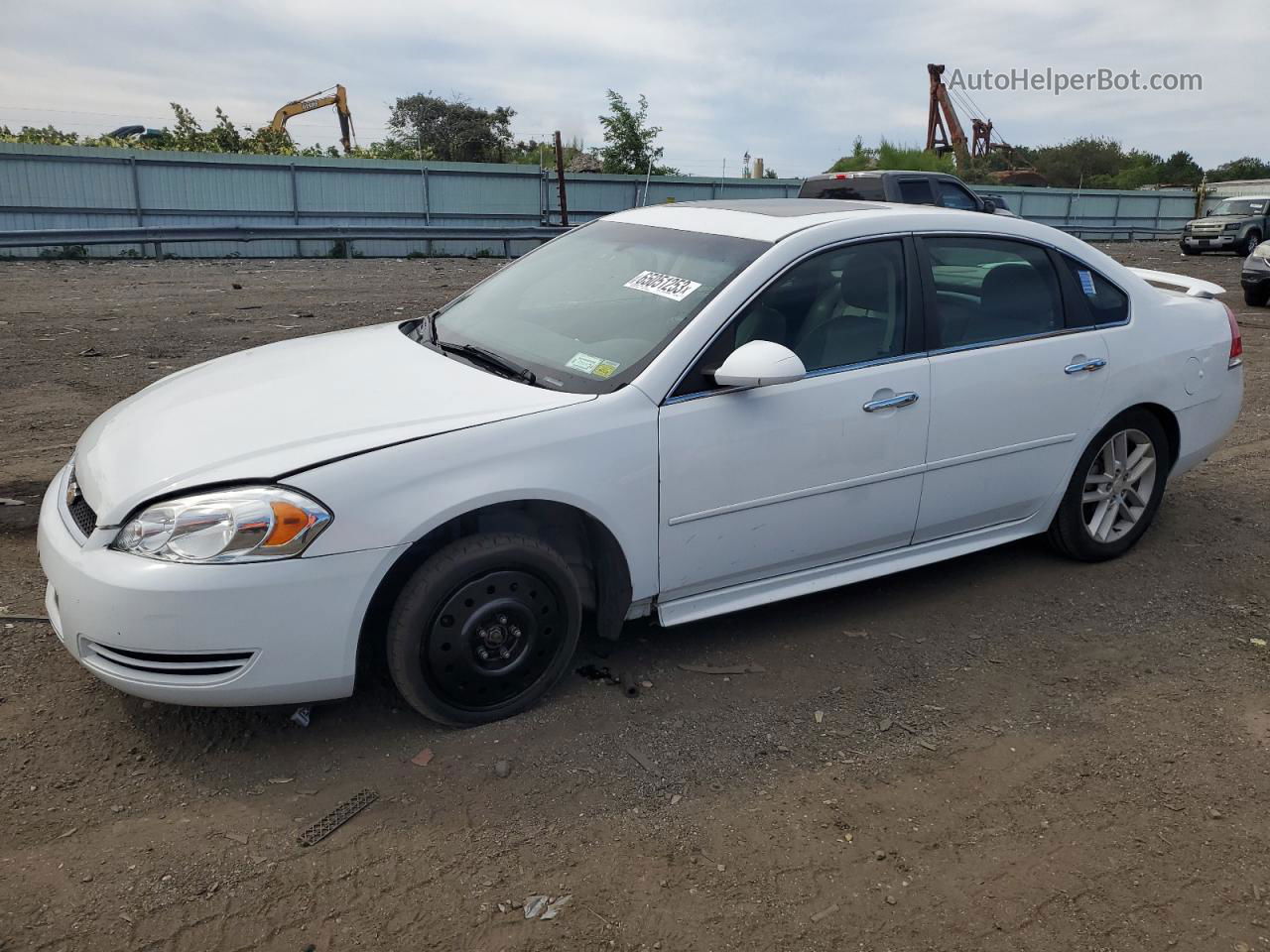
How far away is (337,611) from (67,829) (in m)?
0.91

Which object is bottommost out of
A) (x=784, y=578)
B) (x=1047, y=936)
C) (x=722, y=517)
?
(x=1047, y=936)

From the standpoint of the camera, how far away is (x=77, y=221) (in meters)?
20.3

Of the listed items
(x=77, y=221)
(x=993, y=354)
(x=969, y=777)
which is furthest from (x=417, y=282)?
(x=969, y=777)

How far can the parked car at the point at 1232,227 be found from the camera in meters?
25.3

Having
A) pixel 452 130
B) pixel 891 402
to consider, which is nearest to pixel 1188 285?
pixel 891 402

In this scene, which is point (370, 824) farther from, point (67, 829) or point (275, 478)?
point (275, 478)

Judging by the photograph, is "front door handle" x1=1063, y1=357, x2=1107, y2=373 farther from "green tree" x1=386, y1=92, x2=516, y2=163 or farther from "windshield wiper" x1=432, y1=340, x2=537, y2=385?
"green tree" x1=386, y1=92, x2=516, y2=163

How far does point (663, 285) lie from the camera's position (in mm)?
3756

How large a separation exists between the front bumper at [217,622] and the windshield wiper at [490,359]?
867mm

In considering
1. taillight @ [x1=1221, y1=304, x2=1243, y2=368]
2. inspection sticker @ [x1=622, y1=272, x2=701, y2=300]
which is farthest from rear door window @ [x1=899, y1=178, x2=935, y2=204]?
inspection sticker @ [x1=622, y1=272, x2=701, y2=300]

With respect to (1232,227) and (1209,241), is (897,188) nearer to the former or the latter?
(1232,227)

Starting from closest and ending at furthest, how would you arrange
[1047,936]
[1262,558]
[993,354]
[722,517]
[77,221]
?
[1047,936] < [722,517] < [993,354] < [1262,558] < [77,221]

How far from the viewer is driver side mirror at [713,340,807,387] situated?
10.8ft

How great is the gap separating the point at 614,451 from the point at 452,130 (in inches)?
1749
